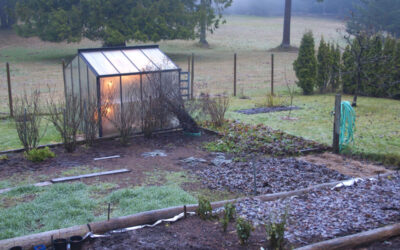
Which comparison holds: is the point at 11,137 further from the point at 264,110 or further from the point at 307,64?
the point at 307,64

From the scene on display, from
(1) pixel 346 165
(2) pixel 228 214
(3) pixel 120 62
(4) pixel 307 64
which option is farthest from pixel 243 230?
(4) pixel 307 64

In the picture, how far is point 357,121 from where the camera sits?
1205 centimetres

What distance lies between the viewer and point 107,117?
10.1 m

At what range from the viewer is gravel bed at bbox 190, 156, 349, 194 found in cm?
691

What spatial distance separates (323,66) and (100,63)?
10.1m

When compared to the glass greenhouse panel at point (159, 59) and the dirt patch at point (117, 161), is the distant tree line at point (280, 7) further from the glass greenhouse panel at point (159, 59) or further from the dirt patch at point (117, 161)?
the dirt patch at point (117, 161)

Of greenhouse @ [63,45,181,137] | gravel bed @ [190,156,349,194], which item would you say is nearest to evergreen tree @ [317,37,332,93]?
greenhouse @ [63,45,181,137]

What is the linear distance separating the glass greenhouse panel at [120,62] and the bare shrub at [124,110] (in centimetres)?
43

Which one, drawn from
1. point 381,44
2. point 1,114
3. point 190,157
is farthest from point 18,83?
point 381,44

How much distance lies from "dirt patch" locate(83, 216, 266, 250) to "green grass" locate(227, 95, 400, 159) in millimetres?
4903

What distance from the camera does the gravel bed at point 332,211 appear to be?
487 cm

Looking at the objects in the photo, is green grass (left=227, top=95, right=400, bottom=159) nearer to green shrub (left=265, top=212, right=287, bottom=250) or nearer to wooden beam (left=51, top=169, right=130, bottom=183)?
wooden beam (left=51, top=169, right=130, bottom=183)

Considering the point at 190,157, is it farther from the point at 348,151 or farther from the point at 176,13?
the point at 176,13

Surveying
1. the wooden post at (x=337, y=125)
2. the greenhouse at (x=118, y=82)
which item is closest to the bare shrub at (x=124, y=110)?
the greenhouse at (x=118, y=82)
